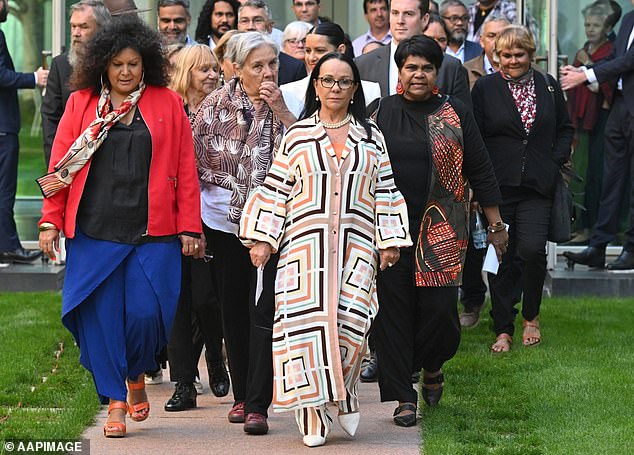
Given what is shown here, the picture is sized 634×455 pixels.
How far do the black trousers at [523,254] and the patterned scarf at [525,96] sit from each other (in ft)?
1.58

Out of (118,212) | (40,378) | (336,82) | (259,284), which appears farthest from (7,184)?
(336,82)

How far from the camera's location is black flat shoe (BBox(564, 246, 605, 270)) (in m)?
13.0

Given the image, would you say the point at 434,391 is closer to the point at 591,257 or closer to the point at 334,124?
the point at 334,124

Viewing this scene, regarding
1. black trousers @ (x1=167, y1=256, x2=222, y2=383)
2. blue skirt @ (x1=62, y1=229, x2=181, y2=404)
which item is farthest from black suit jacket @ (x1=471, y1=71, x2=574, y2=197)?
blue skirt @ (x1=62, y1=229, x2=181, y2=404)

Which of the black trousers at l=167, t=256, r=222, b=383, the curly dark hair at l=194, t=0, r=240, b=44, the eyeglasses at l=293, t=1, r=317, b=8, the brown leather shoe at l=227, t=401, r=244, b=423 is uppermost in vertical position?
the eyeglasses at l=293, t=1, r=317, b=8

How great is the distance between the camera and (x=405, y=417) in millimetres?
7914

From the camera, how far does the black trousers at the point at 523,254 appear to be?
10.1m

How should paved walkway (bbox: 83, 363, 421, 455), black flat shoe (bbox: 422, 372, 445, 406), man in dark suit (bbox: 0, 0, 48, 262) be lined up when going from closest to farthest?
paved walkway (bbox: 83, 363, 421, 455)
black flat shoe (bbox: 422, 372, 445, 406)
man in dark suit (bbox: 0, 0, 48, 262)

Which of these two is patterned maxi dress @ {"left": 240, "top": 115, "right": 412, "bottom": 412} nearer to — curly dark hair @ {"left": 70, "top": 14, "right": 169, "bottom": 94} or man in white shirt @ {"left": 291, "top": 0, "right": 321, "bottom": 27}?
curly dark hair @ {"left": 70, "top": 14, "right": 169, "bottom": 94}

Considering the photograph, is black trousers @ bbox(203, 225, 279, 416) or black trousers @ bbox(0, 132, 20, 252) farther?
black trousers @ bbox(0, 132, 20, 252)

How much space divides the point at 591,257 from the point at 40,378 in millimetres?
5592

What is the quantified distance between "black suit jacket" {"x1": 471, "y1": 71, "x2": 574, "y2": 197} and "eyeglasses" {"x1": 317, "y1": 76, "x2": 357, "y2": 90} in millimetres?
2793

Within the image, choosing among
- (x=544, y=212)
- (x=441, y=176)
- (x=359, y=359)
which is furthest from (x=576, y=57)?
(x=359, y=359)

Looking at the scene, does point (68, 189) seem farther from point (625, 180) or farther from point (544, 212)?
point (625, 180)
